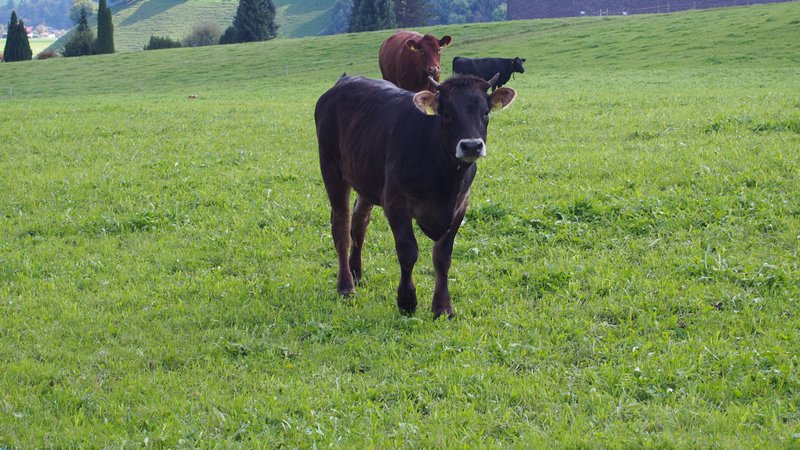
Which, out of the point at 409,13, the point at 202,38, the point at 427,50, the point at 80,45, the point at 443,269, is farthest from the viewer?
the point at 202,38

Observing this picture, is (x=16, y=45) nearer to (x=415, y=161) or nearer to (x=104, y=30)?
(x=104, y=30)

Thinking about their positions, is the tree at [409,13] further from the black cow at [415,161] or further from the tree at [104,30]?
the black cow at [415,161]

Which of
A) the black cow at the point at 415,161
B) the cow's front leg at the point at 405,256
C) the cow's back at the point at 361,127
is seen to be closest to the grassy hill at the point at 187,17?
the cow's back at the point at 361,127

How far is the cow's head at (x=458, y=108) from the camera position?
665 cm

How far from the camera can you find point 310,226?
1002 cm

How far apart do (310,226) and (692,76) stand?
978 inches

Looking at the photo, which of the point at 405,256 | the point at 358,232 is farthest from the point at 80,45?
the point at 405,256

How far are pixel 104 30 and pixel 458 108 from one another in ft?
247

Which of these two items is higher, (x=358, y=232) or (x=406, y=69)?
(x=406, y=69)

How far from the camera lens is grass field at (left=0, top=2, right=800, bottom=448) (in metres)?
5.24

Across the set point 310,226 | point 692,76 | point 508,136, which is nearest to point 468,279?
point 310,226

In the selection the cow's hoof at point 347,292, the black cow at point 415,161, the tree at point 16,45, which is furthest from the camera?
the tree at point 16,45

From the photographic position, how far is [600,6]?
9481 centimetres

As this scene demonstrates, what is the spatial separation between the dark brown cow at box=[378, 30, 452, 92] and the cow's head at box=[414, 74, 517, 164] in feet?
33.1
